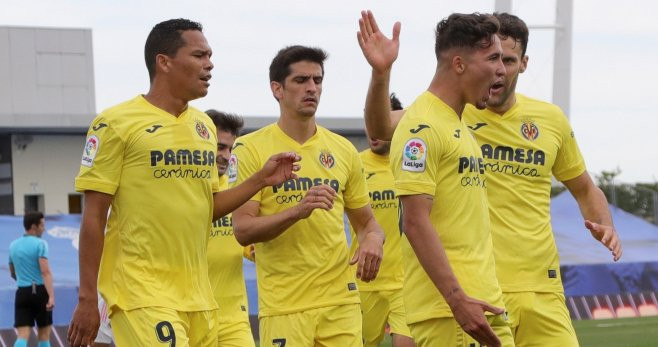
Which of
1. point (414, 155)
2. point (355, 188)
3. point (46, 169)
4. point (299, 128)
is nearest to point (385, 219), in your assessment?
point (355, 188)

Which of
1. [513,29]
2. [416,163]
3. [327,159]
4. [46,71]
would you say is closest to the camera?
[416,163]

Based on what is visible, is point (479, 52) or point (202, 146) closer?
point (479, 52)

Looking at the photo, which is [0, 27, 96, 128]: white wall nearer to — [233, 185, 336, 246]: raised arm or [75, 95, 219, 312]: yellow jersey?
[233, 185, 336, 246]: raised arm

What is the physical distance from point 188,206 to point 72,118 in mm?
33519

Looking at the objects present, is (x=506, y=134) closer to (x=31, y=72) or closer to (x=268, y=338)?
(x=268, y=338)

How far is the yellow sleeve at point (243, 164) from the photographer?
9195 mm

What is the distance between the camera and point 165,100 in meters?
7.68

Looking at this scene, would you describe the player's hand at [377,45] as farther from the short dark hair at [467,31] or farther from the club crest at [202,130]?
the club crest at [202,130]

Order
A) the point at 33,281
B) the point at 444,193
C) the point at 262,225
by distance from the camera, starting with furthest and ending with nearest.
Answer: the point at 33,281, the point at 262,225, the point at 444,193

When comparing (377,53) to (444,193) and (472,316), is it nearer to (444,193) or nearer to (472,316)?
(444,193)

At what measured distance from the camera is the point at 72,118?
40312 mm

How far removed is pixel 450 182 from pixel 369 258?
1.85 meters

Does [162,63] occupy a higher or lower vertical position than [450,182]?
higher

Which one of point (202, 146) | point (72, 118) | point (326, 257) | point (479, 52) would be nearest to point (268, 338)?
point (326, 257)
